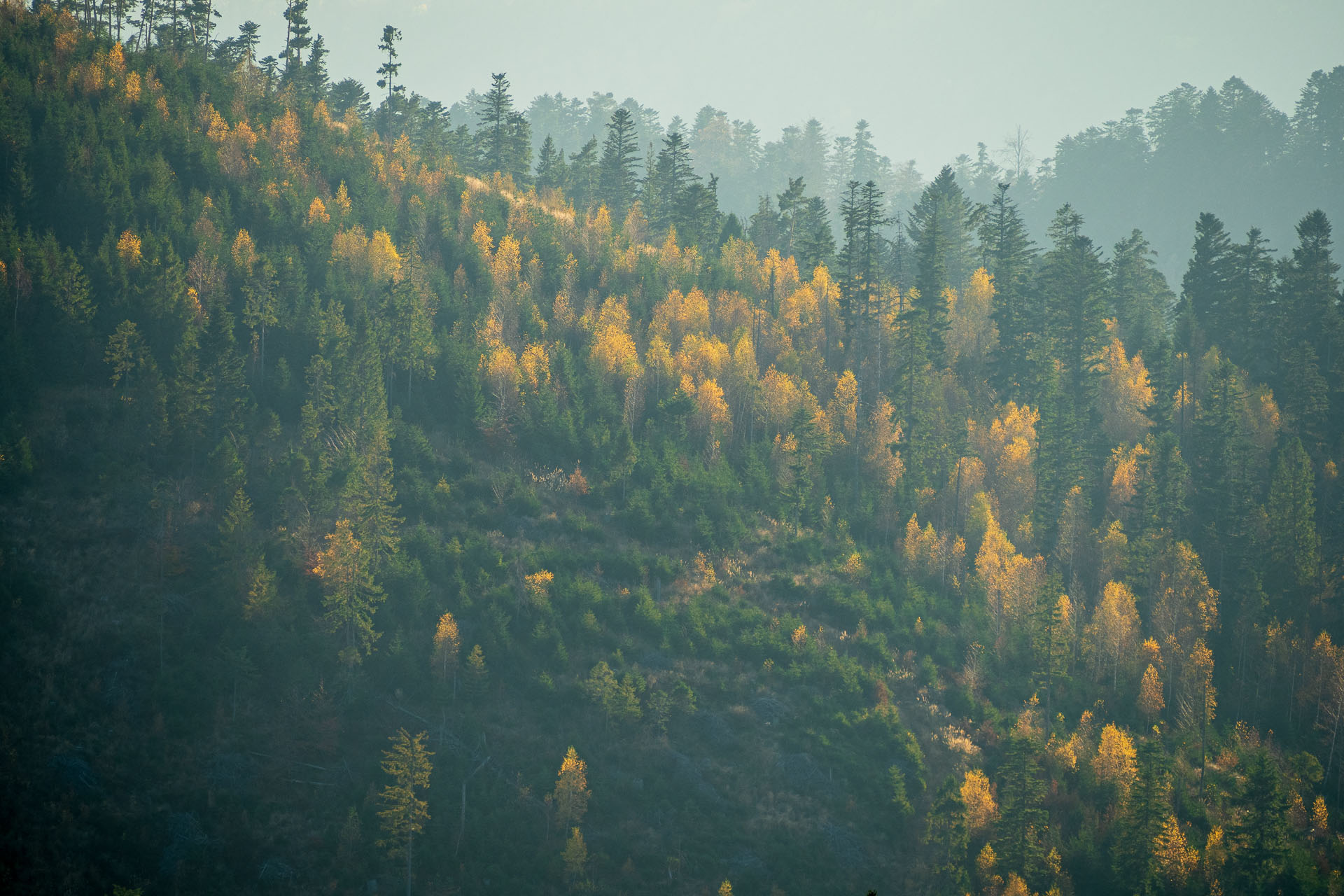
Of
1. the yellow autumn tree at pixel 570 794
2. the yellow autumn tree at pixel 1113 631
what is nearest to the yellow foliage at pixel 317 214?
the yellow autumn tree at pixel 570 794

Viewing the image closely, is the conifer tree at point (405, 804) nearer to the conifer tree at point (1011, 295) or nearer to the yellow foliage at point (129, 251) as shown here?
the yellow foliage at point (129, 251)

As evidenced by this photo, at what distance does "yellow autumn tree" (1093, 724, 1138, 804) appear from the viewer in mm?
45250

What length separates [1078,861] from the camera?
141ft

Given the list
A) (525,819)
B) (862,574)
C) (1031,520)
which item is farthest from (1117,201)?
(525,819)

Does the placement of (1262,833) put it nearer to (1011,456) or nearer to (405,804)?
(1011,456)

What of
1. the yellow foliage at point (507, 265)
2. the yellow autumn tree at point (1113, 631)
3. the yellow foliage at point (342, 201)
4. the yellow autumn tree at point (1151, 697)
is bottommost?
the yellow autumn tree at point (1151, 697)

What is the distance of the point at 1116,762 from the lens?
4591 centimetres

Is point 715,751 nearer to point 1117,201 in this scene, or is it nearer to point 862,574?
point 862,574

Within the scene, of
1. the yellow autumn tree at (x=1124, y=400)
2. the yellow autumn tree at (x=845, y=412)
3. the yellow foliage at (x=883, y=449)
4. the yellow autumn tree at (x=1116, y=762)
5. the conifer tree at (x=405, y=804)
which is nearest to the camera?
the conifer tree at (x=405, y=804)

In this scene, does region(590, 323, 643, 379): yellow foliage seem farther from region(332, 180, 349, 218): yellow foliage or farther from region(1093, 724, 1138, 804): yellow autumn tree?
region(1093, 724, 1138, 804): yellow autumn tree

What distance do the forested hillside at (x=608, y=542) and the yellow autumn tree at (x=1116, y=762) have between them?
171 millimetres

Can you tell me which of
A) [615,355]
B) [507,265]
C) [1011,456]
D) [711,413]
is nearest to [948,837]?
[1011,456]

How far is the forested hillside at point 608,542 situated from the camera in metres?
41.5

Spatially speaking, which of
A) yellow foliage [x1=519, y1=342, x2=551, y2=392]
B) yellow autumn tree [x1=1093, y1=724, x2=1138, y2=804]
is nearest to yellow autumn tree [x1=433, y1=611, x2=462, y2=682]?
yellow foliage [x1=519, y1=342, x2=551, y2=392]
